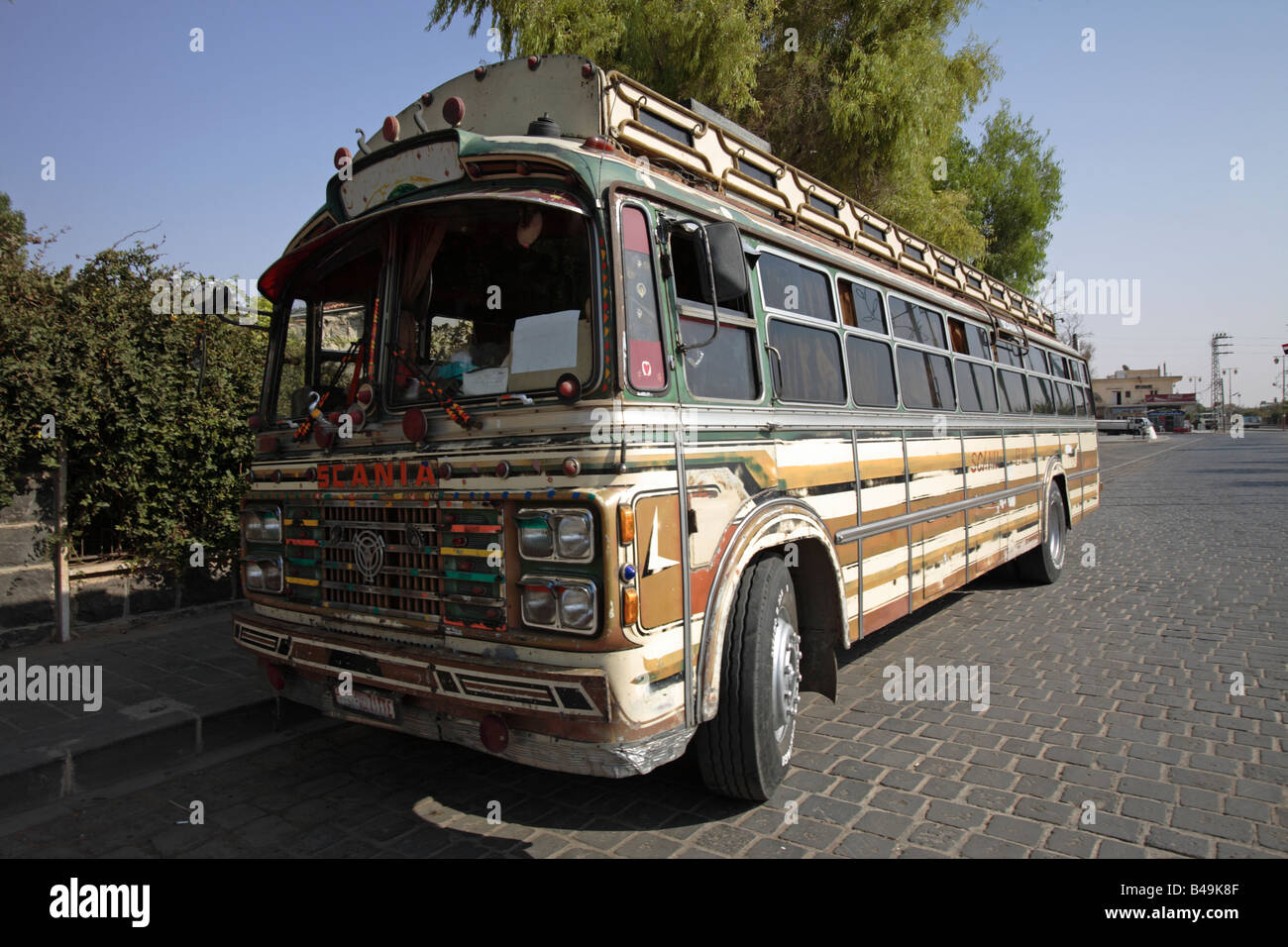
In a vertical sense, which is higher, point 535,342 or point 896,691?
point 535,342

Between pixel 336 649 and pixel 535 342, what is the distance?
1.67m

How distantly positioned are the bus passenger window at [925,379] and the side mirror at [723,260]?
8.85 ft

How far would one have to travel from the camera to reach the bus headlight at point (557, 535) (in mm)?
2848

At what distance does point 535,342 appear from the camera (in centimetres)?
321

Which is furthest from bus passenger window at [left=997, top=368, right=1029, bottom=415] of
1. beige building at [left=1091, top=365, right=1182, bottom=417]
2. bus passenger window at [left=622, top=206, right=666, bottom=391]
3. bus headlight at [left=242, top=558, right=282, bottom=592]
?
beige building at [left=1091, top=365, right=1182, bottom=417]

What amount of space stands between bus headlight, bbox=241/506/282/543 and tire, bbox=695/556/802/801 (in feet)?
7.49

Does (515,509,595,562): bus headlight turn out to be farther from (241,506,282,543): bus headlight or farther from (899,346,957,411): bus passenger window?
(899,346,957,411): bus passenger window

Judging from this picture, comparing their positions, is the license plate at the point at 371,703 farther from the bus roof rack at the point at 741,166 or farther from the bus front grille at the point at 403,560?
the bus roof rack at the point at 741,166

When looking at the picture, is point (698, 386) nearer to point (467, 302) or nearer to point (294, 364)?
point (467, 302)

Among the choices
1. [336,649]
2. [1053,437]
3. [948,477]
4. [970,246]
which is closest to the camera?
[336,649]

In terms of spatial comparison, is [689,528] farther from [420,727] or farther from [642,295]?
[420,727]

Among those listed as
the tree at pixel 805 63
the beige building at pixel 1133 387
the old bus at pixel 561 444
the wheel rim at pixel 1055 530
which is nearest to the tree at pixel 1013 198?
the tree at pixel 805 63

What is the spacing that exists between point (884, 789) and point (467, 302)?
303 centimetres
